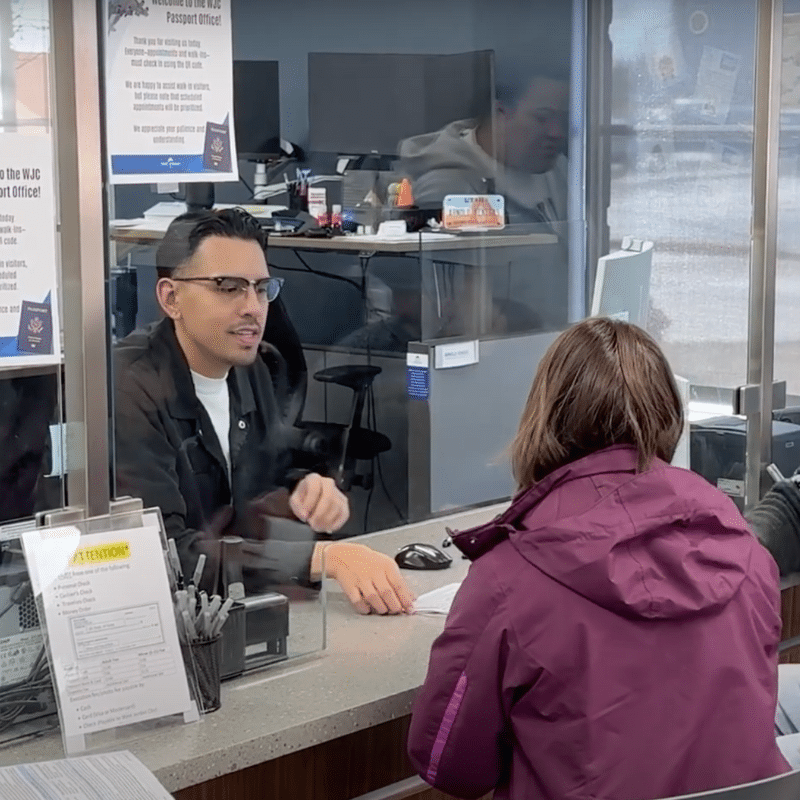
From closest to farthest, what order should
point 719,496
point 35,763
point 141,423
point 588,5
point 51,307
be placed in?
point 35,763, point 719,496, point 51,307, point 141,423, point 588,5

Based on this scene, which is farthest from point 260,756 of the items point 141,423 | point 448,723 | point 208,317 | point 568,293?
point 568,293

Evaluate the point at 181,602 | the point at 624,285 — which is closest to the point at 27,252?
the point at 181,602

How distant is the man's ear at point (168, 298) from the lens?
8.14 feet

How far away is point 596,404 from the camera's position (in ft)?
5.17

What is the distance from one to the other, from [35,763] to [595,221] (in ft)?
11.4

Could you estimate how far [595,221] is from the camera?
4.58m

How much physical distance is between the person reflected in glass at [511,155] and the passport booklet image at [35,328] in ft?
10.1

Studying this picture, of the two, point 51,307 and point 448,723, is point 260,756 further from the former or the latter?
point 51,307

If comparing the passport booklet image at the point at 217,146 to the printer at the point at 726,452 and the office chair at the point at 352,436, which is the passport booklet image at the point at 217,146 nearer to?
the printer at the point at 726,452

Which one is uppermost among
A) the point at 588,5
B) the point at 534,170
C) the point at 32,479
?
the point at 588,5

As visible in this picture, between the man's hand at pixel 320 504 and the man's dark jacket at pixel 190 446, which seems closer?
the man's dark jacket at pixel 190 446

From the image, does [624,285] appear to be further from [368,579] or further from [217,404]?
[368,579]

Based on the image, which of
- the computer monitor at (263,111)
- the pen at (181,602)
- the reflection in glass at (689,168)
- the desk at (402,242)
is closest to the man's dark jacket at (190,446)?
the pen at (181,602)

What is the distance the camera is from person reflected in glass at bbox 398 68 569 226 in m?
4.68
